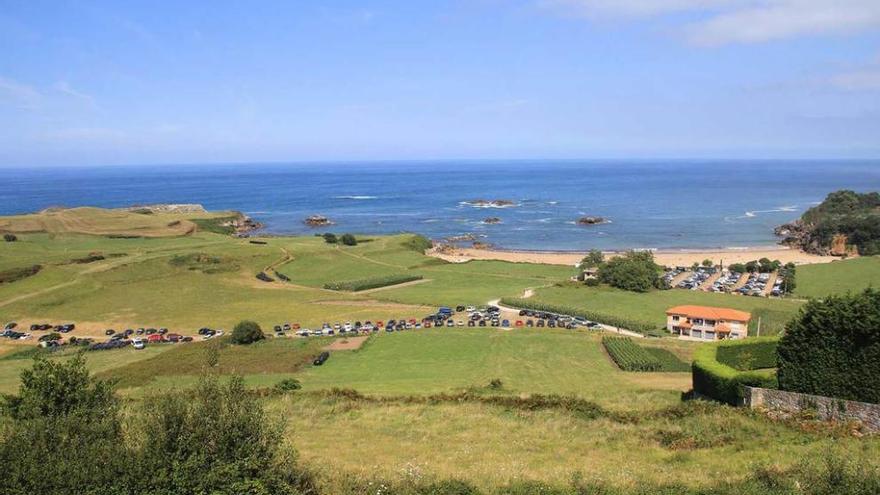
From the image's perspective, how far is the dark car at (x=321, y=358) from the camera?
150 ft

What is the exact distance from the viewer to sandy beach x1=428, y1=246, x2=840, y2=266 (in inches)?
4107

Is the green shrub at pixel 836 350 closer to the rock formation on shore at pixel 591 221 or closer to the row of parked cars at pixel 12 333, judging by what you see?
the row of parked cars at pixel 12 333

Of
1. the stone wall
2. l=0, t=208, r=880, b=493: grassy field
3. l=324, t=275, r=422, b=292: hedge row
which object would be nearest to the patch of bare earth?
l=0, t=208, r=880, b=493: grassy field

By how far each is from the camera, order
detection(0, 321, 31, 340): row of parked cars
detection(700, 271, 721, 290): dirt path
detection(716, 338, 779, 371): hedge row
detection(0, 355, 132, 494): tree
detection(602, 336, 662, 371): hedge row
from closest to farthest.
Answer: detection(0, 355, 132, 494): tree → detection(716, 338, 779, 371): hedge row → detection(602, 336, 662, 371): hedge row → detection(0, 321, 31, 340): row of parked cars → detection(700, 271, 721, 290): dirt path

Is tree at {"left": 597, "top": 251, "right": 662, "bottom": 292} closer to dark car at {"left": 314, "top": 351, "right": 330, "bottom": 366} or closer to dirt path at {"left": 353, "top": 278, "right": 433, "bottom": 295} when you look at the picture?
dirt path at {"left": 353, "top": 278, "right": 433, "bottom": 295}

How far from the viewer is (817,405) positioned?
82.8ft

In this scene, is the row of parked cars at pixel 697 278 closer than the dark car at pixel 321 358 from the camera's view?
No

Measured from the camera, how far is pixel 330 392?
112 ft

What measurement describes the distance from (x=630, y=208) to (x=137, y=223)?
131 metres

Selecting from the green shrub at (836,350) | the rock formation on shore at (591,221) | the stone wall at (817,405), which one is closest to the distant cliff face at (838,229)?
the rock formation on shore at (591,221)

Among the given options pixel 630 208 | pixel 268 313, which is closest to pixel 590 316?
pixel 268 313

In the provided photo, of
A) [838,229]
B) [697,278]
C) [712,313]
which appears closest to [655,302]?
[712,313]

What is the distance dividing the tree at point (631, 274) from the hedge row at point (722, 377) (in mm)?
38073

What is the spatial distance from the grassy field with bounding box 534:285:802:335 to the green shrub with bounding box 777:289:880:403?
1137 inches
